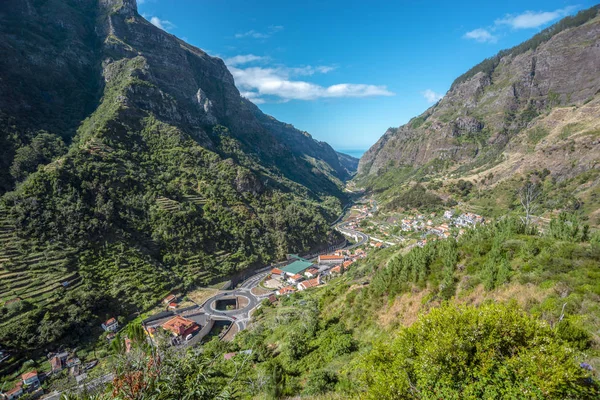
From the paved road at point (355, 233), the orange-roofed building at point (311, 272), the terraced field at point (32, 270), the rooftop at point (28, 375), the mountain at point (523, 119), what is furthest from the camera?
the mountain at point (523, 119)

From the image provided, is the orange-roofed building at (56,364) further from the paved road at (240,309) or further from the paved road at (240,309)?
the paved road at (240,309)

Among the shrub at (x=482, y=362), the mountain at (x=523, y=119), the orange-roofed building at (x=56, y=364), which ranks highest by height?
the mountain at (x=523, y=119)

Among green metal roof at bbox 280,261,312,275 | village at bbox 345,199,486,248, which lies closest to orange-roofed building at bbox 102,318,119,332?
green metal roof at bbox 280,261,312,275

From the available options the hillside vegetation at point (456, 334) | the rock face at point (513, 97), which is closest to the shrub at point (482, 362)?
the hillside vegetation at point (456, 334)

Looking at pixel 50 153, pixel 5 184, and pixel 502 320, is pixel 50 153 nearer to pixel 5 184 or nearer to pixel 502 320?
pixel 5 184

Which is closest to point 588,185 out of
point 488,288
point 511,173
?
point 511,173

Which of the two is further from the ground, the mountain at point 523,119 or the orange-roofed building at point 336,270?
the mountain at point 523,119

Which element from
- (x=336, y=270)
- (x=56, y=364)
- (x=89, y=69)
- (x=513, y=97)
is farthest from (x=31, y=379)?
(x=513, y=97)

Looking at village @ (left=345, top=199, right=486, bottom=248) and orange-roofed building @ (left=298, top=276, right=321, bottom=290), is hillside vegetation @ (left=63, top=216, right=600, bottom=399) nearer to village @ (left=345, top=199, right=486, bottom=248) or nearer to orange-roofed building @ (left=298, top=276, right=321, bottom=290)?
orange-roofed building @ (left=298, top=276, right=321, bottom=290)
